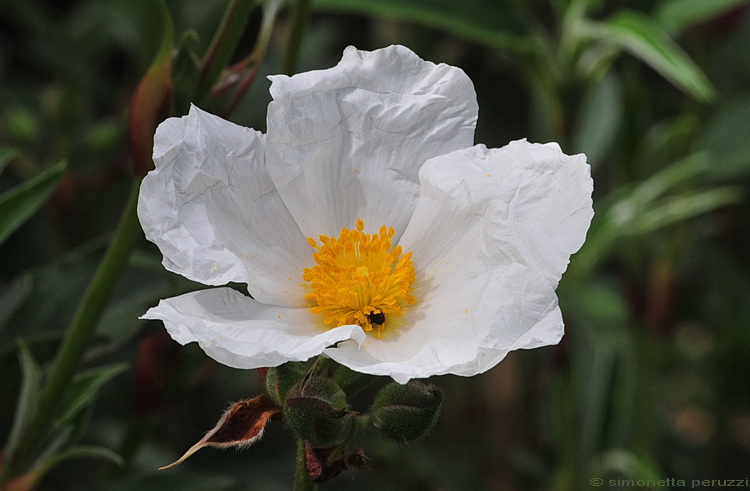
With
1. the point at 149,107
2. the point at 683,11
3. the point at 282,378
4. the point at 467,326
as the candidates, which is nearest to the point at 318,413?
the point at 282,378

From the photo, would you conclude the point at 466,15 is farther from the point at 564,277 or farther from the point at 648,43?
the point at 564,277

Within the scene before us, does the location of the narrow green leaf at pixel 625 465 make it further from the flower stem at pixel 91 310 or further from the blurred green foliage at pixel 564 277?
the flower stem at pixel 91 310

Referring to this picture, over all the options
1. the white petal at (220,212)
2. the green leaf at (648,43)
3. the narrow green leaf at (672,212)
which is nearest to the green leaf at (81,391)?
the white petal at (220,212)

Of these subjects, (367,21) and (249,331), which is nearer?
(249,331)

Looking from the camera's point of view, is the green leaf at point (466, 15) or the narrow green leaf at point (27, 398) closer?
the narrow green leaf at point (27, 398)

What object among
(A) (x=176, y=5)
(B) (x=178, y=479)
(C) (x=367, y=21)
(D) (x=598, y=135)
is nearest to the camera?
(B) (x=178, y=479)

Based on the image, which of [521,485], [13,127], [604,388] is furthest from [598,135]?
[13,127]

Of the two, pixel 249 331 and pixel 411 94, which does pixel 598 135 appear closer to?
pixel 411 94

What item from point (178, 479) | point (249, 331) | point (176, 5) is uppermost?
point (176, 5)
